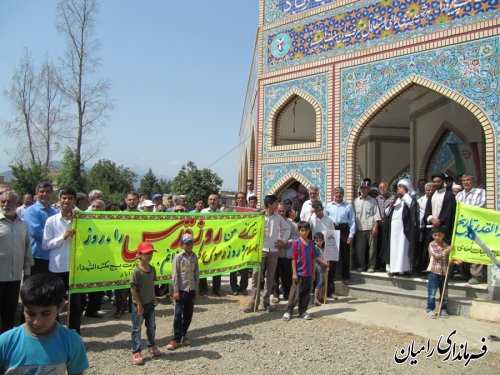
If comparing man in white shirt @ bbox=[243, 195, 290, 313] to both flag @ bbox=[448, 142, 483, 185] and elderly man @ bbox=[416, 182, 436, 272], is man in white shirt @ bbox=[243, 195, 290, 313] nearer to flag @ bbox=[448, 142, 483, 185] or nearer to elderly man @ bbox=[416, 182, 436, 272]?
elderly man @ bbox=[416, 182, 436, 272]

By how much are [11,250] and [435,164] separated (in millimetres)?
11818

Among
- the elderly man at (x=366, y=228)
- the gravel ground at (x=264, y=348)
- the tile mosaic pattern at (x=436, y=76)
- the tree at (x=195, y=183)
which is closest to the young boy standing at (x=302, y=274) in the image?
the gravel ground at (x=264, y=348)

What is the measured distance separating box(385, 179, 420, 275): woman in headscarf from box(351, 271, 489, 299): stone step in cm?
16

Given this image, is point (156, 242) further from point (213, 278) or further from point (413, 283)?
point (413, 283)

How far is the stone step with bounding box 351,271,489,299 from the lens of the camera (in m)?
6.54

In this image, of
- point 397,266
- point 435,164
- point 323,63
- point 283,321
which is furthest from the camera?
point 435,164

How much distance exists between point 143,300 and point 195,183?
81.3ft

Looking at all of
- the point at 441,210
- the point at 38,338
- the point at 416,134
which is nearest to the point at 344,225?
the point at 441,210

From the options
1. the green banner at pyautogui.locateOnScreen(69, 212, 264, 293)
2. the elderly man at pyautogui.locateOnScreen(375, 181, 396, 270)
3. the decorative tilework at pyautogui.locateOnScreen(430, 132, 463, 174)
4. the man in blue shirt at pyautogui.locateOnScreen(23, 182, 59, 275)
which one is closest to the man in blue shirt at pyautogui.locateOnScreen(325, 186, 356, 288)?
the elderly man at pyautogui.locateOnScreen(375, 181, 396, 270)

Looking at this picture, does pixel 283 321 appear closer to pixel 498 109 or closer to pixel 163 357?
pixel 163 357

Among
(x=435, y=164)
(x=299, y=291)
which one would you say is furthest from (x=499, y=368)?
(x=435, y=164)

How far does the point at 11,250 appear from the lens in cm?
418

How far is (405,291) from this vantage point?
23.0ft

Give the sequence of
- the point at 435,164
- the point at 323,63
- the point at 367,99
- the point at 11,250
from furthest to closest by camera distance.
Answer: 1. the point at 435,164
2. the point at 323,63
3. the point at 367,99
4. the point at 11,250
